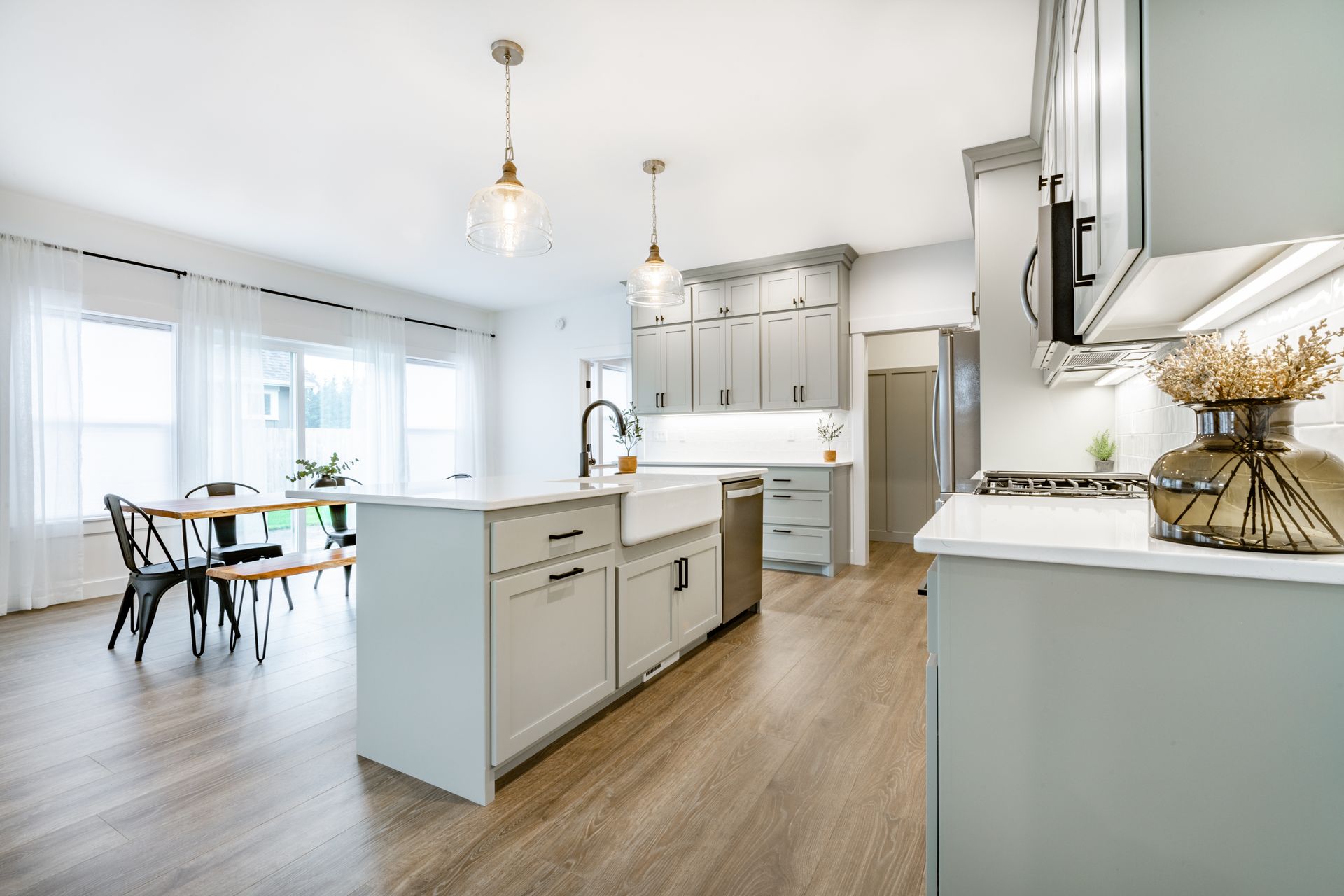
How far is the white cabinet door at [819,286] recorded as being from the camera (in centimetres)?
492

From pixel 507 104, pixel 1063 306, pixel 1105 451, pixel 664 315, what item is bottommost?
pixel 1105 451

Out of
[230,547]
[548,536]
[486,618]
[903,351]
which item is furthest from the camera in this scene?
[903,351]

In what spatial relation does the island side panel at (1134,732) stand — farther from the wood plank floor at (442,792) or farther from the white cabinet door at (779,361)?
the white cabinet door at (779,361)

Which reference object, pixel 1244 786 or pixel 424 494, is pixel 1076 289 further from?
pixel 424 494

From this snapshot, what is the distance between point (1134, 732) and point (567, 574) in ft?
5.05

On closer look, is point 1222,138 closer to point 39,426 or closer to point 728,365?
point 728,365

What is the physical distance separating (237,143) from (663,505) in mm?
3120

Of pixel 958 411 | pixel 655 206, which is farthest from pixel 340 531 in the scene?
pixel 958 411

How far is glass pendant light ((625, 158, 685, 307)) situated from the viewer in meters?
3.28

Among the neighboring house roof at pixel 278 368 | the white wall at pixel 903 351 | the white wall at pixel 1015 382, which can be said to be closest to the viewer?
the white wall at pixel 1015 382

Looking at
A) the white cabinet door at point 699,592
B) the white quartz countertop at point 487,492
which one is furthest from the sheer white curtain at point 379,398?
the white cabinet door at point 699,592

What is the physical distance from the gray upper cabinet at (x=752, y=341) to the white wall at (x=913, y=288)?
0.15 meters

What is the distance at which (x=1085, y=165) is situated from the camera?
1.32 metres

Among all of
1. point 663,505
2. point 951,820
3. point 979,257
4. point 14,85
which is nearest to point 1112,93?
point 951,820
